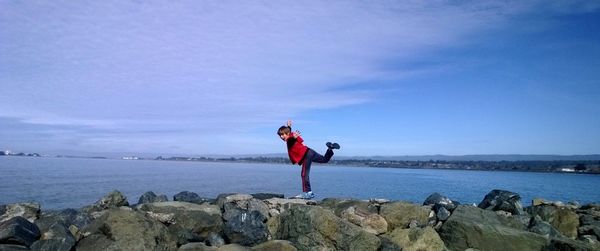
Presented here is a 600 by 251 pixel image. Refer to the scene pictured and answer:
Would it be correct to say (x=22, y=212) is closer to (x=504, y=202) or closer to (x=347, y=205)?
(x=347, y=205)

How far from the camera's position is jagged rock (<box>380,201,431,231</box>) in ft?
41.2

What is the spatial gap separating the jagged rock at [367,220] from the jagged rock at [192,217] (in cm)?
326

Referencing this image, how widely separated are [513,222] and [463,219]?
2125mm

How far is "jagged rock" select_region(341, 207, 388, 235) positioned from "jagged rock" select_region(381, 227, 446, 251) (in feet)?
1.91

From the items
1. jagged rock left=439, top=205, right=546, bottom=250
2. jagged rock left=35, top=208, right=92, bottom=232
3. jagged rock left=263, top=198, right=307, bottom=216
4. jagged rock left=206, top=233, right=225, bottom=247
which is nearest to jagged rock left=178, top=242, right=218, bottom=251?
jagged rock left=206, top=233, right=225, bottom=247

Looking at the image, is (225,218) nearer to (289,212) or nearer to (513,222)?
(289,212)

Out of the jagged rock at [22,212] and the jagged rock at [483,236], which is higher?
the jagged rock at [22,212]

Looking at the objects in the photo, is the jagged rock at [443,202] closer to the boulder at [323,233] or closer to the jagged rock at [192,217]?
the boulder at [323,233]

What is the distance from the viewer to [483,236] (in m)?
11.2

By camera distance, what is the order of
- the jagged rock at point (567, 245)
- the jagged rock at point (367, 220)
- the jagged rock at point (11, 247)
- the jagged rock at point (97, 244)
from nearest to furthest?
the jagged rock at point (11, 247)
the jagged rock at point (97, 244)
the jagged rock at point (567, 245)
the jagged rock at point (367, 220)

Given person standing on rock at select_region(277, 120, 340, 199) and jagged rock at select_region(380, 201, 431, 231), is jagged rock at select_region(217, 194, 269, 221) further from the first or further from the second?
jagged rock at select_region(380, 201, 431, 231)

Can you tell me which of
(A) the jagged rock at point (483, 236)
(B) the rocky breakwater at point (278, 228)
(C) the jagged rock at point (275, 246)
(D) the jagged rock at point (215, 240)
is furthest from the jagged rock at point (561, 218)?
(D) the jagged rock at point (215, 240)

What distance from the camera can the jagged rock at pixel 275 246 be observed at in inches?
406

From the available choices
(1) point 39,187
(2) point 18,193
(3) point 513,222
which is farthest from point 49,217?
(1) point 39,187
